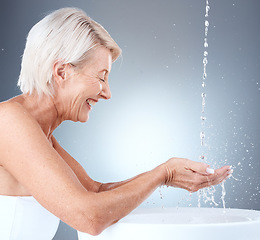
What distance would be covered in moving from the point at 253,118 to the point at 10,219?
6.19 ft

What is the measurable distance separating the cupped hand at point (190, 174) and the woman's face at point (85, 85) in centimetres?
28

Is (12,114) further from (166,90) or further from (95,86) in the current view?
(166,90)

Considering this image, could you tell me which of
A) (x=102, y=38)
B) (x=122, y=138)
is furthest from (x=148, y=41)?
(x=102, y=38)

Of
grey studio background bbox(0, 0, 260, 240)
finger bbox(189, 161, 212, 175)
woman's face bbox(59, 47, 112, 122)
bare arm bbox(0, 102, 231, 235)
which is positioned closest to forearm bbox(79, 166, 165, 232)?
bare arm bbox(0, 102, 231, 235)

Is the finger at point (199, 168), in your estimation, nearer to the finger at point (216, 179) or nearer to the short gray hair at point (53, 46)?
the finger at point (216, 179)

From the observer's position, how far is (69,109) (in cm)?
106

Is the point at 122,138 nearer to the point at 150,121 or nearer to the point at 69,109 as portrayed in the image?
the point at 150,121

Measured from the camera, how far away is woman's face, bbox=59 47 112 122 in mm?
1044

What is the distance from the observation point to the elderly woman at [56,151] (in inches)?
31.6

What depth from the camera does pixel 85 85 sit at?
1.05 meters

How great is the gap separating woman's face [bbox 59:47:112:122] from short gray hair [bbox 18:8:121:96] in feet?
0.09

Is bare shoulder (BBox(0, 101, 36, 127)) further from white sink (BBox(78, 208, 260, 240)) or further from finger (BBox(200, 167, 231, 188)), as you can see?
finger (BBox(200, 167, 231, 188))

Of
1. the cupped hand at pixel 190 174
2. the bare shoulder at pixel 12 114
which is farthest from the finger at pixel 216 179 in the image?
the bare shoulder at pixel 12 114

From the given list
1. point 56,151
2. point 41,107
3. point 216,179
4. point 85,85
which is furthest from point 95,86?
point 216,179
